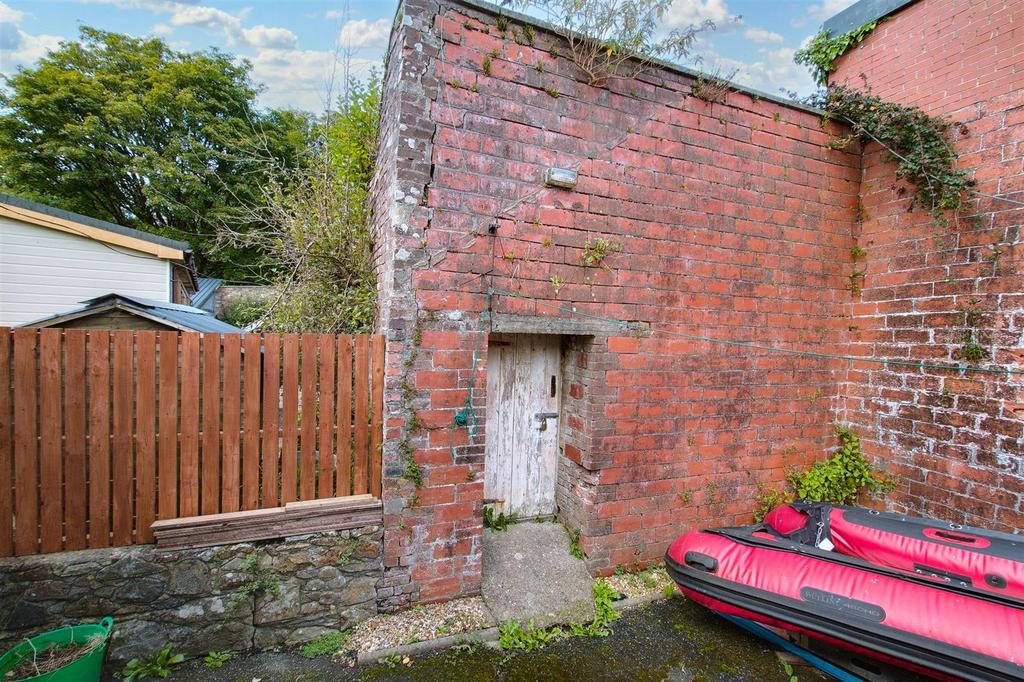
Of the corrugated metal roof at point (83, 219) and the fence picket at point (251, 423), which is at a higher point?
the corrugated metal roof at point (83, 219)

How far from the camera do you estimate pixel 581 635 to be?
2871 millimetres

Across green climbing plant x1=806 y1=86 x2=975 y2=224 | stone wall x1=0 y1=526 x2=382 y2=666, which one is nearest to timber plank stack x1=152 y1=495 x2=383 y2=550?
stone wall x1=0 y1=526 x2=382 y2=666

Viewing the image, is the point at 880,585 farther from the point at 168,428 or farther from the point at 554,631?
the point at 168,428

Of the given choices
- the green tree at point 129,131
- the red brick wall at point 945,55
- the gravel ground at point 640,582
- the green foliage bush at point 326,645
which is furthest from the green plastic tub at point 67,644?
the green tree at point 129,131

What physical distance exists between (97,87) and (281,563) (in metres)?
22.1

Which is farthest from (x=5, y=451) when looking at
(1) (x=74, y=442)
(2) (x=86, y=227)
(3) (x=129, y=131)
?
(3) (x=129, y=131)

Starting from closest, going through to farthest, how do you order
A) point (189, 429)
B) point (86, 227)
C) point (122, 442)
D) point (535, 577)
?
1. point (122, 442)
2. point (189, 429)
3. point (535, 577)
4. point (86, 227)

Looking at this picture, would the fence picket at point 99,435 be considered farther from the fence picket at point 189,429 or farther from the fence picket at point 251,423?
the fence picket at point 251,423

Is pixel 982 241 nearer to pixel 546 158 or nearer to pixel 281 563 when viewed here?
pixel 546 158

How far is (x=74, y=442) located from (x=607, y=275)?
350cm

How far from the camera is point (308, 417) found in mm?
2783

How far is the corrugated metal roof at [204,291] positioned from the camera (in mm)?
12520

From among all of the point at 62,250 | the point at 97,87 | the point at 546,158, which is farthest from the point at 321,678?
the point at 97,87

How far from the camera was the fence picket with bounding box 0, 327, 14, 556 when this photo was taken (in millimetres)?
2262
